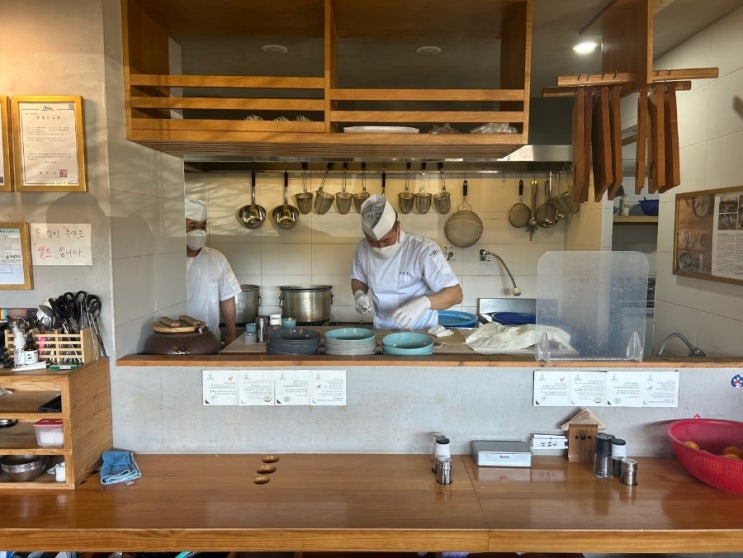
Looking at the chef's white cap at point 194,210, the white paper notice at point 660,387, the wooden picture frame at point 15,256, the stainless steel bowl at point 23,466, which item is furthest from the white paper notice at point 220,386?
the chef's white cap at point 194,210

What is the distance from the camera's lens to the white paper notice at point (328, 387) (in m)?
1.54

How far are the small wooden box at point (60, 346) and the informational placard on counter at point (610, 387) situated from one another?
1.36 metres

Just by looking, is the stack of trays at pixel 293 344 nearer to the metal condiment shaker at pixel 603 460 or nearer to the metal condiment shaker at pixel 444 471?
the metal condiment shaker at pixel 444 471

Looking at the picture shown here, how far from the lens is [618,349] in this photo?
159cm

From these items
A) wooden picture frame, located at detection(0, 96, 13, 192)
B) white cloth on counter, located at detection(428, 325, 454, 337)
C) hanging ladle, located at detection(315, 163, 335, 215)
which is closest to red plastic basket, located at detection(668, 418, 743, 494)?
white cloth on counter, located at detection(428, 325, 454, 337)

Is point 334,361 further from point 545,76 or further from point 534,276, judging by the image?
point 534,276

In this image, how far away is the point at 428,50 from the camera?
2375 mm

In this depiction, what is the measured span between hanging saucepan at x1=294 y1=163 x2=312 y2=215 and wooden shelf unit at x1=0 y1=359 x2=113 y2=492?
255 centimetres

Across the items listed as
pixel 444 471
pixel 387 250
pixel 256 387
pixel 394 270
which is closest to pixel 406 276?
pixel 394 270

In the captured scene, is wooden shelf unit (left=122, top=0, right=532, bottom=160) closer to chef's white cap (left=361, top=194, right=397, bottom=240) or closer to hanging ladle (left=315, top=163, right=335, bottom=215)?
chef's white cap (left=361, top=194, right=397, bottom=240)

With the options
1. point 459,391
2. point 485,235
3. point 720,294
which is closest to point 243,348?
point 459,391

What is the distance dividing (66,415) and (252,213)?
9.13ft

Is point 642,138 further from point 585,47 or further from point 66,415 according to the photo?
point 66,415

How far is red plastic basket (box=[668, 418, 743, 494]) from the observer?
4.29 feet
